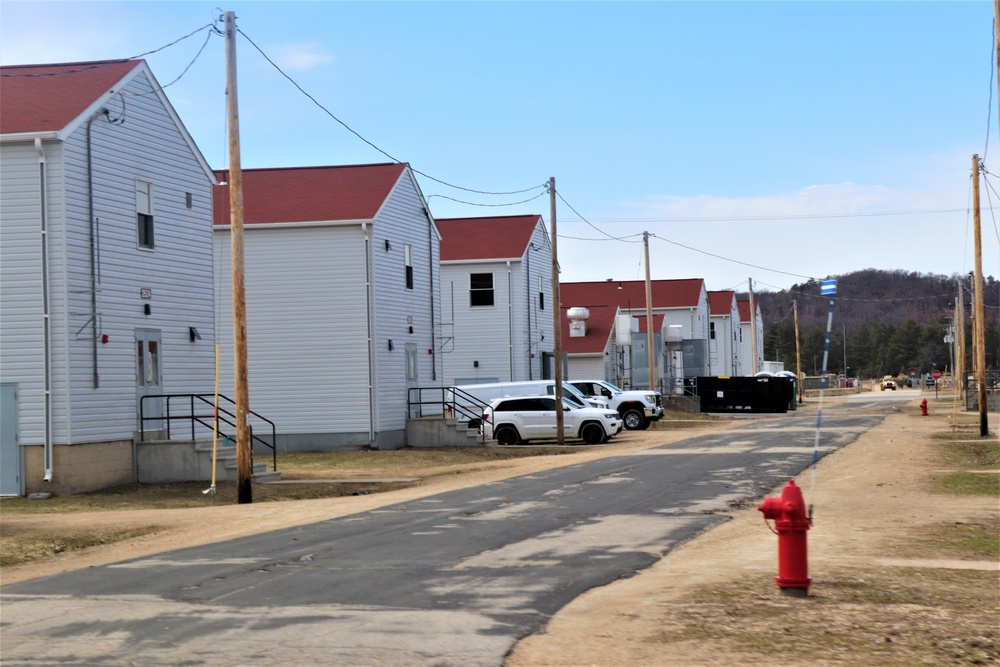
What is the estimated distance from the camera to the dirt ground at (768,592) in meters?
7.96

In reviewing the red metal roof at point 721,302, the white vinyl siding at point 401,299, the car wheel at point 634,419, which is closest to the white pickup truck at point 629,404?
the car wheel at point 634,419

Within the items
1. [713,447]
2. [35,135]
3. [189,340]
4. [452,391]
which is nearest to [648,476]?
[713,447]

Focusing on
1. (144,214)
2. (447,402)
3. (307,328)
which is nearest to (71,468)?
(144,214)

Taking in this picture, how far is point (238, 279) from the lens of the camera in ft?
66.2

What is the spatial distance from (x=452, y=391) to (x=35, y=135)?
18913 millimetres

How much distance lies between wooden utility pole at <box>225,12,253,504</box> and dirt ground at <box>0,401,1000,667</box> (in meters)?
1.63

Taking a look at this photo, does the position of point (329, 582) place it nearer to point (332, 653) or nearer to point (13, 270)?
point (332, 653)

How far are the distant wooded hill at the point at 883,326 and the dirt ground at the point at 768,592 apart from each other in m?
130

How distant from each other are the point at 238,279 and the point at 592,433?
61.0 feet

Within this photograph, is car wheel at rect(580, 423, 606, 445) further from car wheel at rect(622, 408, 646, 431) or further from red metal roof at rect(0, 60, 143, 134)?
red metal roof at rect(0, 60, 143, 134)

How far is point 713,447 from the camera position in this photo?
3058 centimetres

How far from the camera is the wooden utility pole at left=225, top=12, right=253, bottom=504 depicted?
20.1 m

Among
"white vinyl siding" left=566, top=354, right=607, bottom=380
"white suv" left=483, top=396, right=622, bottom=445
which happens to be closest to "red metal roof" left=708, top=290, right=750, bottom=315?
"white vinyl siding" left=566, top=354, right=607, bottom=380

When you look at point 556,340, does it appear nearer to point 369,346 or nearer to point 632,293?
point 369,346
